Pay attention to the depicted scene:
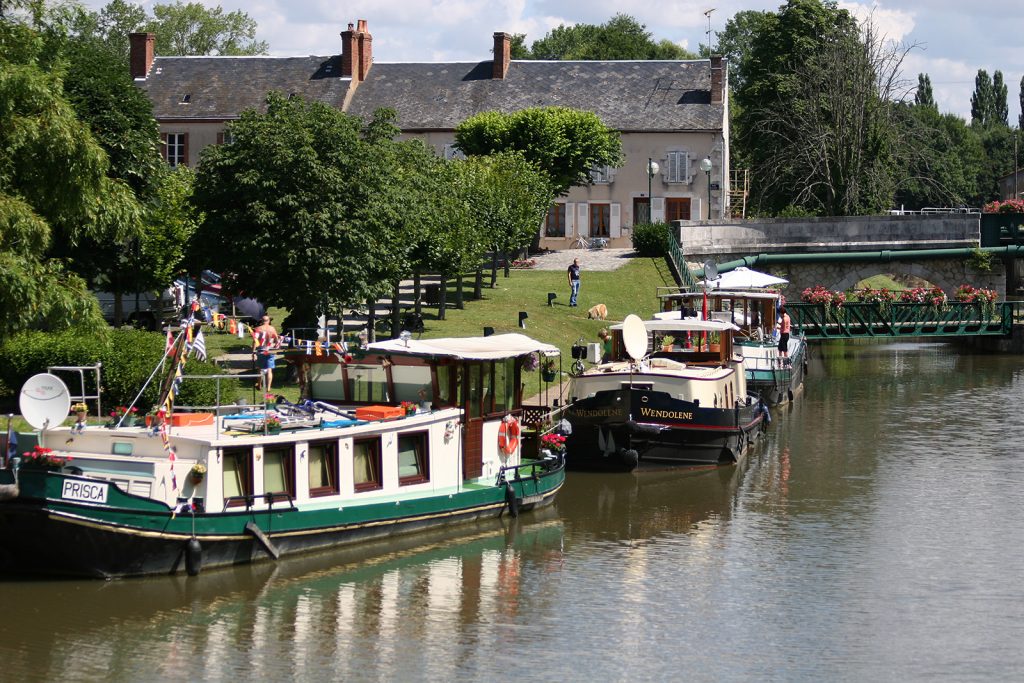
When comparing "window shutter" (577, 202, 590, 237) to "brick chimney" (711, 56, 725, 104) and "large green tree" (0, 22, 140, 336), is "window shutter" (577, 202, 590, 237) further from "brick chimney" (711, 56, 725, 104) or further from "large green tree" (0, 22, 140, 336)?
"large green tree" (0, 22, 140, 336)

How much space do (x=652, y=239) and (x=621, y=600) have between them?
4973cm

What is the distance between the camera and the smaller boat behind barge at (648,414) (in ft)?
106

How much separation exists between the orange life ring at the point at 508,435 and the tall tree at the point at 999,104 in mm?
150028

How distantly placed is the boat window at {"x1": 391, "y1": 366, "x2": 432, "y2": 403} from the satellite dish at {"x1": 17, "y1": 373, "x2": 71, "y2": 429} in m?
6.39

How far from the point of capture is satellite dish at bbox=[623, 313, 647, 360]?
33.1 metres

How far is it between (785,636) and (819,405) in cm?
2636

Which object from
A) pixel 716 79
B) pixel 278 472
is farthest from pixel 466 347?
pixel 716 79

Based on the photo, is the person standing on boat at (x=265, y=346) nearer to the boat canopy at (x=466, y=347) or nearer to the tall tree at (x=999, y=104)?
the boat canopy at (x=466, y=347)

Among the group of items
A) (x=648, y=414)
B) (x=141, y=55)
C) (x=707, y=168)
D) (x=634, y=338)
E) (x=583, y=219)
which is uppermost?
(x=141, y=55)

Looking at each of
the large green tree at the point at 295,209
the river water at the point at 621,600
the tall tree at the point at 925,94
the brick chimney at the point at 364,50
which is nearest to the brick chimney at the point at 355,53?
the brick chimney at the point at 364,50

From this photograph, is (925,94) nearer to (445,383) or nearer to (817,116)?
(817,116)

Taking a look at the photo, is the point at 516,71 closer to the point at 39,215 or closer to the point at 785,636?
the point at 39,215

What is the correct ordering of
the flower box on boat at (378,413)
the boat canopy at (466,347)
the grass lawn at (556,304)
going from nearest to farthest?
the flower box on boat at (378,413) → the boat canopy at (466,347) → the grass lawn at (556,304)

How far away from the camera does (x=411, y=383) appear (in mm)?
26875
